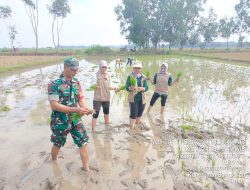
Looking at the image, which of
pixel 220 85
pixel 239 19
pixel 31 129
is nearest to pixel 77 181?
pixel 31 129

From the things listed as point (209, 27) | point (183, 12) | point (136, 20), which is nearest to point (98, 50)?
point (136, 20)

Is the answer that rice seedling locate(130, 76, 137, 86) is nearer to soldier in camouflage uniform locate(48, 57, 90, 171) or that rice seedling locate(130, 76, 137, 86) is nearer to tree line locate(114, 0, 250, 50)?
soldier in camouflage uniform locate(48, 57, 90, 171)

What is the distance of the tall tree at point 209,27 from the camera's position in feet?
217

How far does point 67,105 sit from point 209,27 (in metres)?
69.5

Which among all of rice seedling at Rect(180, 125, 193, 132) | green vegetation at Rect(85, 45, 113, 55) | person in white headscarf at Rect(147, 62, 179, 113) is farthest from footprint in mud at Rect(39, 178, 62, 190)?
green vegetation at Rect(85, 45, 113, 55)

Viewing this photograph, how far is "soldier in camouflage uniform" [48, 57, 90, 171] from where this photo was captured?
11.1ft

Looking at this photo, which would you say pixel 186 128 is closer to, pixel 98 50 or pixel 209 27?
pixel 98 50

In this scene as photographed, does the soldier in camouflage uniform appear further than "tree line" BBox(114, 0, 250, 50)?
No

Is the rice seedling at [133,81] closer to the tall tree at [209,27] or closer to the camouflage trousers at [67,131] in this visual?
the camouflage trousers at [67,131]

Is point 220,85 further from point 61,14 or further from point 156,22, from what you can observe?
point 61,14

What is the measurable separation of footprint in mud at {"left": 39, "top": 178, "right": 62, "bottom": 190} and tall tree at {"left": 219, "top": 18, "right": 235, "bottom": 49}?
71.7 metres

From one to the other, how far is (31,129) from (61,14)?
51.1m

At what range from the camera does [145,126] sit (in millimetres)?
6289

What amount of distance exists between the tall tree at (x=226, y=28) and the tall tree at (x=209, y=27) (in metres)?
2.02
